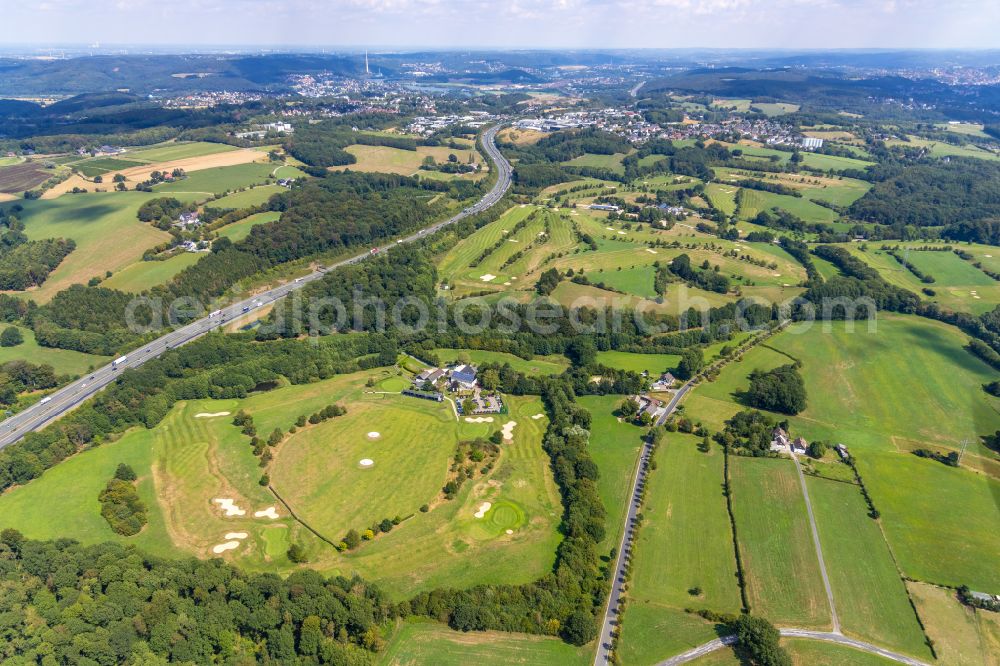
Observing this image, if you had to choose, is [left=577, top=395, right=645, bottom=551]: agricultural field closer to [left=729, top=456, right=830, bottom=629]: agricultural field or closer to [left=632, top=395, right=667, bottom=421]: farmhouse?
[left=632, top=395, right=667, bottom=421]: farmhouse

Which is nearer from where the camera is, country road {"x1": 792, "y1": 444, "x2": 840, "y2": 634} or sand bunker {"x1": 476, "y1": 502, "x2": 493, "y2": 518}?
country road {"x1": 792, "y1": 444, "x2": 840, "y2": 634}

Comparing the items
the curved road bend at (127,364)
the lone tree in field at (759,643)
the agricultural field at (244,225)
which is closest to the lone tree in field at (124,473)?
the curved road bend at (127,364)

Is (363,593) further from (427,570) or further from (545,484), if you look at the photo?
(545,484)

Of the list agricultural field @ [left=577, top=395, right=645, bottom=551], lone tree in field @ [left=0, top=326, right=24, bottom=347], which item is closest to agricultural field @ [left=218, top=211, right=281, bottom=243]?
lone tree in field @ [left=0, top=326, right=24, bottom=347]

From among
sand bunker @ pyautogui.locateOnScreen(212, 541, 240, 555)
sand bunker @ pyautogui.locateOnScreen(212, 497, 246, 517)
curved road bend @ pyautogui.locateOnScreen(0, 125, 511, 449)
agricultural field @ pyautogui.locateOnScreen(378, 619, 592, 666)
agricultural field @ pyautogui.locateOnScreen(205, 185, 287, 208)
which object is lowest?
agricultural field @ pyautogui.locateOnScreen(378, 619, 592, 666)

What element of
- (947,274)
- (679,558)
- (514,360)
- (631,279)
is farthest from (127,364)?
(947,274)

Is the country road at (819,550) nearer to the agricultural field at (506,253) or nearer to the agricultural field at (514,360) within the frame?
the agricultural field at (514,360)
